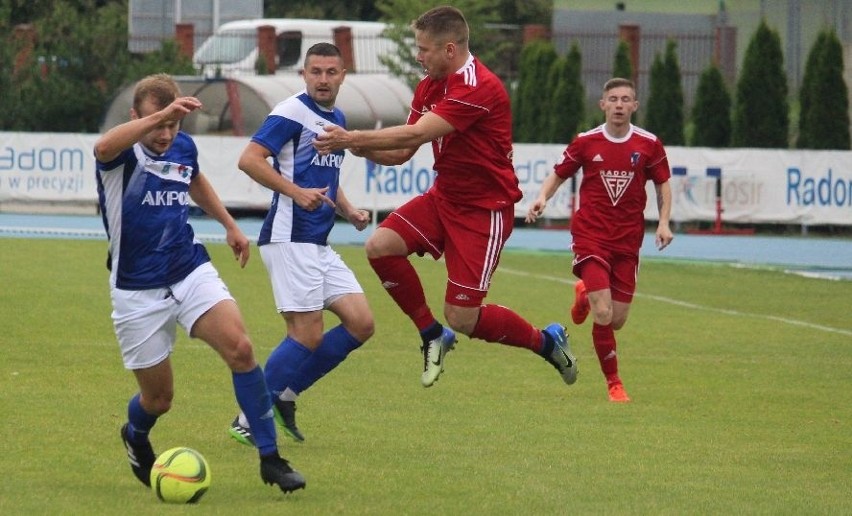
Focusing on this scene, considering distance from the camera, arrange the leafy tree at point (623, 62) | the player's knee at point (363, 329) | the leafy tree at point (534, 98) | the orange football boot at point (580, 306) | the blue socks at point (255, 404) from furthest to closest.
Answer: the leafy tree at point (534, 98) → the leafy tree at point (623, 62) → the orange football boot at point (580, 306) → the player's knee at point (363, 329) → the blue socks at point (255, 404)

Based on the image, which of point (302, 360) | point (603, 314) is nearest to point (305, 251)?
point (302, 360)

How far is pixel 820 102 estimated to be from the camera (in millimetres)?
31047

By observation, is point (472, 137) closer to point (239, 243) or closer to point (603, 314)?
point (239, 243)

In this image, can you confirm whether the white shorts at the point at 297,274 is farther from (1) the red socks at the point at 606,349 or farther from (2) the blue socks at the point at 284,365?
(1) the red socks at the point at 606,349

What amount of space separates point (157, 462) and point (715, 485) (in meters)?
2.59

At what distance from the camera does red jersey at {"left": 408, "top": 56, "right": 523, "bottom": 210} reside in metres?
8.83

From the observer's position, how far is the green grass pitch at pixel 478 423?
24.5ft

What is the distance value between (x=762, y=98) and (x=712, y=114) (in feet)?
3.32

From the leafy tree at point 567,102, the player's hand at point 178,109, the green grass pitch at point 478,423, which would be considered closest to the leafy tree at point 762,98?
the leafy tree at point 567,102

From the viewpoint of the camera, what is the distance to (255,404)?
7.42 metres

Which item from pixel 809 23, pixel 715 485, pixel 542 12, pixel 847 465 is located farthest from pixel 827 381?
pixel 542 12

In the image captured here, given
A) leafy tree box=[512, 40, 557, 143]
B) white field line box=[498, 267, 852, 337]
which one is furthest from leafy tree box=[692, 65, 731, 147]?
white field line box=[498, 267, 852, 337]

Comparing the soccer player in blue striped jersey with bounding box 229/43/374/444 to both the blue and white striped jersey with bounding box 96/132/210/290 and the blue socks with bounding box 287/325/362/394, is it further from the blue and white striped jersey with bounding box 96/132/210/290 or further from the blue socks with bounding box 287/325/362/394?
the blue and white striped jersey with bounding box 96/132/210/290

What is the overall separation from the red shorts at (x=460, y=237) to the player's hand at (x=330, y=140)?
1.53 m
